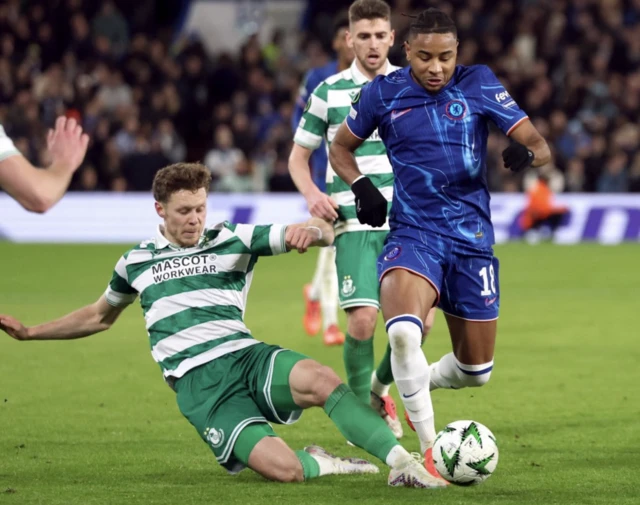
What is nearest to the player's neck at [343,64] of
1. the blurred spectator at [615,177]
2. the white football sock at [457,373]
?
the white football sock at [457,373]

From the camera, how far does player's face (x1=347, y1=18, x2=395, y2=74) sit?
723cm

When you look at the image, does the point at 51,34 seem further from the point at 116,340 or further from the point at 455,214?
the point at 455,214

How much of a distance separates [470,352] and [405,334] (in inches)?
27.7

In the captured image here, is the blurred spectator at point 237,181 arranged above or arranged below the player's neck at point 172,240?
below

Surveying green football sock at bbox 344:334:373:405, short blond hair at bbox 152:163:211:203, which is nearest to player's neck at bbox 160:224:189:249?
short blond hair at bbox 152:163:211:203

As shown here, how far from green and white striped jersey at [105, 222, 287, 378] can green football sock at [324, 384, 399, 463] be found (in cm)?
62

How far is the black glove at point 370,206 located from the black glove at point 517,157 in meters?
0.67

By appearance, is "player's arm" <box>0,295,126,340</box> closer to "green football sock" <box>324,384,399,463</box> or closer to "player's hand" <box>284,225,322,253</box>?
"player's hand" <box>284,225,322,253</box>

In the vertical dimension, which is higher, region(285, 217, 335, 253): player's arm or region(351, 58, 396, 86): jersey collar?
region(351, 58, 396, 86): jersey collar

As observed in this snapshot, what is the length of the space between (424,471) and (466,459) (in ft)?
0.62

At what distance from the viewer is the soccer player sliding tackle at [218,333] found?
5.62 m

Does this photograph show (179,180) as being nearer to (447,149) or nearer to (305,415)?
(447,149)

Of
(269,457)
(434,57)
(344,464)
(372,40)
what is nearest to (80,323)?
(269,457)

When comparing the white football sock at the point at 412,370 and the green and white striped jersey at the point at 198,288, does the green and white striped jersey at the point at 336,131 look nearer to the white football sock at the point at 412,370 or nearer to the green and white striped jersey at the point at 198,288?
the green and white striped jersey at the point at 198,288
